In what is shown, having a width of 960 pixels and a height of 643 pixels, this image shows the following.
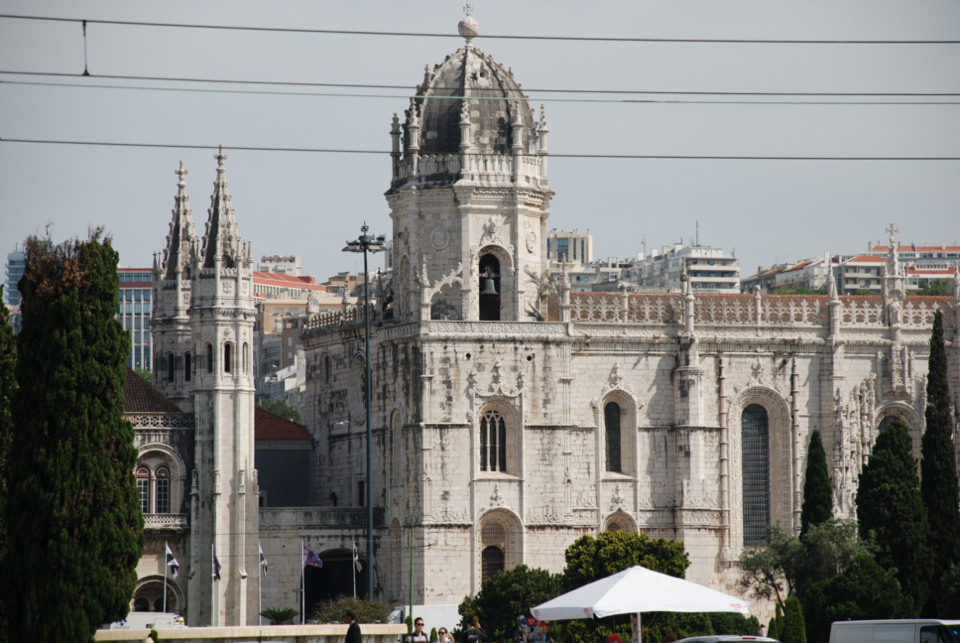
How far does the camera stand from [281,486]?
7125 cm

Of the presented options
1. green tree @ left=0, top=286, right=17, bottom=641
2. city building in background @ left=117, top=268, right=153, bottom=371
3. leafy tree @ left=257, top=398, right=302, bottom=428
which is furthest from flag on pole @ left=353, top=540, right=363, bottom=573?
city building in background @ left=117, top=268, right=153, bottom=371

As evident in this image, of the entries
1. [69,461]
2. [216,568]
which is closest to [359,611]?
[216,568]

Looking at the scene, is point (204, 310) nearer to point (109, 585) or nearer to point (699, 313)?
point (699, 313)

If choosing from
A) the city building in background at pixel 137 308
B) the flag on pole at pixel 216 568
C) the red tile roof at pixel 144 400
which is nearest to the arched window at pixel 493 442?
the flag on pole at pixel 216 568

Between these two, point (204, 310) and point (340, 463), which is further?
point (340, 463)

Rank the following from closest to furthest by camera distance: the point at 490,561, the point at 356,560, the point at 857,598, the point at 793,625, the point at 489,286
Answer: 1. the point at 793,625
2. the point at 857,598
3. the point at 356,560
4. the point at 490,561
5. the point at 489,286

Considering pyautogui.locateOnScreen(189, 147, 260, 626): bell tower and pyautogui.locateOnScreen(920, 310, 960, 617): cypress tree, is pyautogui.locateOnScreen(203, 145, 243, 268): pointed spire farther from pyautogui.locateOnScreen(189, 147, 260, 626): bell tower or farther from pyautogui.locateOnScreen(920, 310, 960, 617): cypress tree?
pyautogui.locateOnScreen(920, 310, 960, 617): cypress tree

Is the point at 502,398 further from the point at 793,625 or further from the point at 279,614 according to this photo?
the point at 793,625

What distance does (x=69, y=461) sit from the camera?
122 ft

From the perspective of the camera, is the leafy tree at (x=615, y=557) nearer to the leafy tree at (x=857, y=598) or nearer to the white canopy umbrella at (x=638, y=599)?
the leafy tree at (x=857, y=598)

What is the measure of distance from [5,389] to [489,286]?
2624 cm

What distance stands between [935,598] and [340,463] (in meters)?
24.4

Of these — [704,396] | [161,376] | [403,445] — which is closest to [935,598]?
[704,396]

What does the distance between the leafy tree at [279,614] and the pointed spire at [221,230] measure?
13273 millimetres
